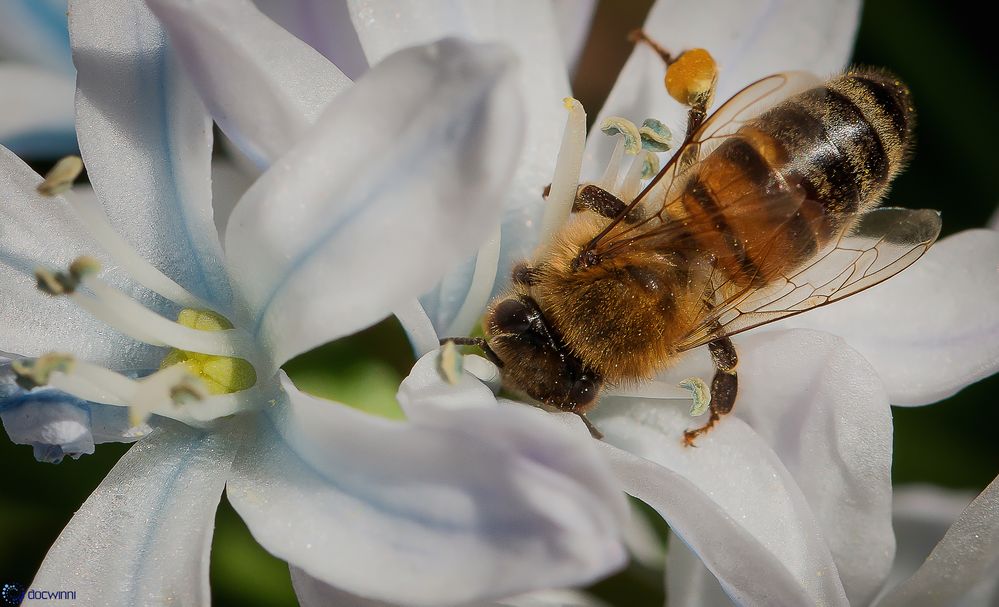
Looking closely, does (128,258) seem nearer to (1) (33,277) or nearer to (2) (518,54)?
(1) (33,277)

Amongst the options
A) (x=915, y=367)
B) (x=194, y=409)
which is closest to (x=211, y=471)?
(x=194, y=409)

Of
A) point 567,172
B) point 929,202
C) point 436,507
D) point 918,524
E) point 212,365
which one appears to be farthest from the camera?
point 929,202

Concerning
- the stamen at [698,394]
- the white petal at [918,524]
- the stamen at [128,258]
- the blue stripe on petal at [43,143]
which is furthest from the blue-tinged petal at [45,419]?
the white petal at [918,524]

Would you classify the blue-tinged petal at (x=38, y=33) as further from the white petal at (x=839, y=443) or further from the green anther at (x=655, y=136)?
the white petal at (x=839, y=443)

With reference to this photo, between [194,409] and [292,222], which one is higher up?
[292,222]

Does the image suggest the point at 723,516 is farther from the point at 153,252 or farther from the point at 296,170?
the point at 153,252

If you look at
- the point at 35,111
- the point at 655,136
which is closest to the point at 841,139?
the point at 655,136

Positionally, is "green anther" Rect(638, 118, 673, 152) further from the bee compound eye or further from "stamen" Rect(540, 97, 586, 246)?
the bee compound eye

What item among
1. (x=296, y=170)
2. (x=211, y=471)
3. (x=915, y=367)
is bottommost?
(x=211, y=471)
